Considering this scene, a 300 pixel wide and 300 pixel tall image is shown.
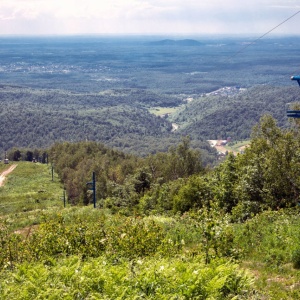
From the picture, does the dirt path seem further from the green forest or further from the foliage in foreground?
the foliage in foreground

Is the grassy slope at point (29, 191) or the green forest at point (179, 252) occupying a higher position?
the green forest at point (179, 252)

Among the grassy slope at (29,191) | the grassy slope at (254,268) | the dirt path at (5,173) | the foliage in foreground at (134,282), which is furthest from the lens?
the dirt path at (5,173)

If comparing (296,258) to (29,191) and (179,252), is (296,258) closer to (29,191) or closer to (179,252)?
(179,252)

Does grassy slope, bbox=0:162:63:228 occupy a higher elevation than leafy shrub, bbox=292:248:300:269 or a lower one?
lower

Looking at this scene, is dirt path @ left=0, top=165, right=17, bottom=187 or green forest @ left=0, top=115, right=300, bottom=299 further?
dirt path @ left=0, top=165, right=17, bottom=187

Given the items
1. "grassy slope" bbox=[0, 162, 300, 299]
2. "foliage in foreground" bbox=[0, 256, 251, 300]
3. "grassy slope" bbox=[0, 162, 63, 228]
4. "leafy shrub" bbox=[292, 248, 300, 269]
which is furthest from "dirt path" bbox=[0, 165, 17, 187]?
"leafy shrub" bbox=[292, 248, 300, 269]

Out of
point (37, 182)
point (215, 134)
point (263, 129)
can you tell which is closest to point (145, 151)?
point (215, 134)

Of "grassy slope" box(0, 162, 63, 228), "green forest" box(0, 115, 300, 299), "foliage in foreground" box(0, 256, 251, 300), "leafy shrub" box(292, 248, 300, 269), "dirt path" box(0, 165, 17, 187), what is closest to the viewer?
"foliage in foreground" box(0, 256, 251, 300)

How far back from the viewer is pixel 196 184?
27.6 meters

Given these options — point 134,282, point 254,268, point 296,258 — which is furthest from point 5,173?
point 134,282

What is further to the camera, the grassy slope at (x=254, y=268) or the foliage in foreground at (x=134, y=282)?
the grassy slope at (x=254, y=268)

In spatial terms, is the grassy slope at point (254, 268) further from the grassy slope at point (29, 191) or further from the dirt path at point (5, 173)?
the dirt path at point (5, 173)

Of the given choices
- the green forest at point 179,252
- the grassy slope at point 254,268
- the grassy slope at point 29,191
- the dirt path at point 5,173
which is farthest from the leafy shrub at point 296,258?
the dirt path at point 5,173

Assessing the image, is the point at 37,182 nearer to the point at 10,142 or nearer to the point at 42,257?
the point at 42,257
